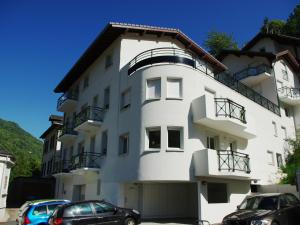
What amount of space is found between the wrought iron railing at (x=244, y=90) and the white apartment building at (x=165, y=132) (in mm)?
113

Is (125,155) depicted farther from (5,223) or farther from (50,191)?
(50,191)

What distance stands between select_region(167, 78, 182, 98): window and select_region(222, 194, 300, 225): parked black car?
24.8 feet

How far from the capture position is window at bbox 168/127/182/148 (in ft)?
55.0

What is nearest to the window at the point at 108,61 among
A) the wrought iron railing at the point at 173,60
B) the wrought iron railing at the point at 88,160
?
the wrought iron railing at the point at 173,60

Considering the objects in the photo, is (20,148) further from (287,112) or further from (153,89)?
(153,89)

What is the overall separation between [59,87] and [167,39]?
14604 millimetres

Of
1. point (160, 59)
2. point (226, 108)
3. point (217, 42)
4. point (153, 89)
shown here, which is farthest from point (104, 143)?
point (217, 42)

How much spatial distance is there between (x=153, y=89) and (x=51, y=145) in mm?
25104

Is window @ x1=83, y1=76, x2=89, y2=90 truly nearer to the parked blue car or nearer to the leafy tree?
the parked blue car

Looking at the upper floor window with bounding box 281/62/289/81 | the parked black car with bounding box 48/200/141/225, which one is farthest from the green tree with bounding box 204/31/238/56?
the parked black car with bounding box 48/200/141/225

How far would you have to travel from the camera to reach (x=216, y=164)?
53.8 feet

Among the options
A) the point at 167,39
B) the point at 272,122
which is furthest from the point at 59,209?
the point at 272,122

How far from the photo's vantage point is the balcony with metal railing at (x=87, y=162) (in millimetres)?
20330

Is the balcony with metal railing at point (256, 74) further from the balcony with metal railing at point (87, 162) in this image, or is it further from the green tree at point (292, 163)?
the balcony with metal railing at point (87, 162)
